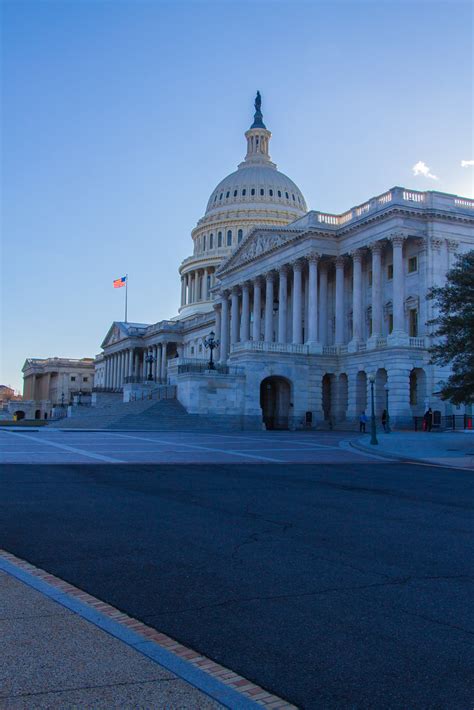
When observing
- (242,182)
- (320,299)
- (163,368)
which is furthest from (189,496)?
(242,182)

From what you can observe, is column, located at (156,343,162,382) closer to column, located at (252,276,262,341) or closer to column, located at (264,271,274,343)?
column, located at (252,276,262,341)

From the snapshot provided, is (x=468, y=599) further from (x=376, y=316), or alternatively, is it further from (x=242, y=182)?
(x=242, y=182)

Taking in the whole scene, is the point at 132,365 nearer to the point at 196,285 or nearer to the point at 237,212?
the point at 196,285

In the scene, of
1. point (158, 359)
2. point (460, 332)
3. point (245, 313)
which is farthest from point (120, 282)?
point (460, 332)

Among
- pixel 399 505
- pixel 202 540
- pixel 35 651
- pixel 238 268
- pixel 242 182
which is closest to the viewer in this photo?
pixel 35 651

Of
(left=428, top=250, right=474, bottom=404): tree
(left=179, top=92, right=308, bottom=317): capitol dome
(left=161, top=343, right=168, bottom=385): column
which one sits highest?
(left=179, top=92, right=308, bottom=317): capitol dome

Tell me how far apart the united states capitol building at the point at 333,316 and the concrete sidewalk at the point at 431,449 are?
11.9 m

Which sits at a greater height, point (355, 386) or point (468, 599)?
point (355, 386)

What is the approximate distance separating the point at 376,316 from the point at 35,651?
191 feet

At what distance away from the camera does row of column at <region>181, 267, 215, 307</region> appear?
13162 centimetres

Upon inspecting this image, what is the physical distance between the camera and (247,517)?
39.7ft

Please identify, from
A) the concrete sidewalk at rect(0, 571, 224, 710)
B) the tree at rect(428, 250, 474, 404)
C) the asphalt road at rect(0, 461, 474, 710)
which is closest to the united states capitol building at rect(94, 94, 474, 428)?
the tree at rect(428, 250, 474, 404)

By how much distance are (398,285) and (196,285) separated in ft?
261

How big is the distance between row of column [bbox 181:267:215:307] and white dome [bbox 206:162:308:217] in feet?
38.0
